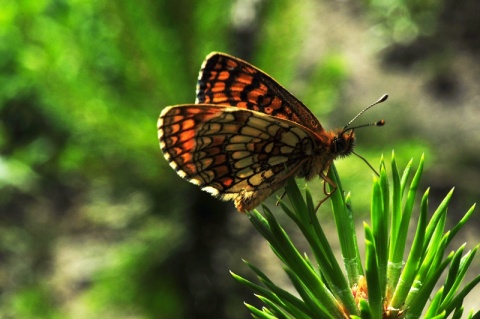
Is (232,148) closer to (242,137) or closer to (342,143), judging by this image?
(242,137)

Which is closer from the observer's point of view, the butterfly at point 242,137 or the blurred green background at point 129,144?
the butterfly at point 242,137

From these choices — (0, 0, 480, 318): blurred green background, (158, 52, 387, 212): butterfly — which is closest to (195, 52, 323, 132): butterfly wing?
(158, 52, 387, 212): butterfly

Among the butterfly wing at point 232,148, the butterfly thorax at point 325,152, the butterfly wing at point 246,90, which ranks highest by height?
the butterfly wing at point 246,90

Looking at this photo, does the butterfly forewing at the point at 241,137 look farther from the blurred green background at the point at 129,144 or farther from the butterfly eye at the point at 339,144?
the blurred green background at the point at 129,144

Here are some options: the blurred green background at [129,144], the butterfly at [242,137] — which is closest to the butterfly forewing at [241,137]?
the butterfly at [242,137]

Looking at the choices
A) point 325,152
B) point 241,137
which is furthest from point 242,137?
point 325,152

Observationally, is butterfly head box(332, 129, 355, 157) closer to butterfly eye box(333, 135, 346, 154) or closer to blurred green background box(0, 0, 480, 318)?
butterfly eye box(333, 135, 346, 154)
